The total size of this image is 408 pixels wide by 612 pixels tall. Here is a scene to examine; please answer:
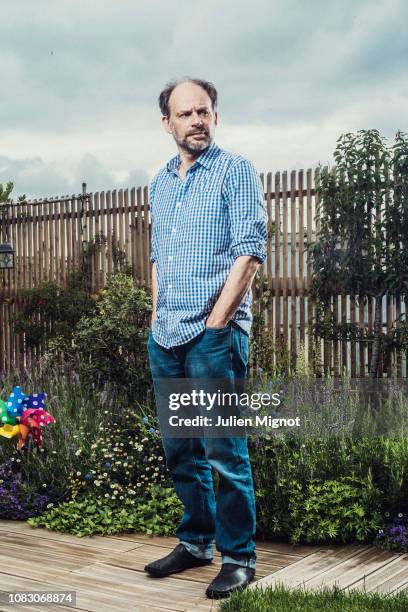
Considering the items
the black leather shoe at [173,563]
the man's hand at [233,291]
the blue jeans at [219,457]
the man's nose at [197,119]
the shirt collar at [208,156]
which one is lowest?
the black leather shoe at [173,563]

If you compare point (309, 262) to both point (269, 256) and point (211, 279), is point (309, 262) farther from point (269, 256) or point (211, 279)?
point (211, 279)

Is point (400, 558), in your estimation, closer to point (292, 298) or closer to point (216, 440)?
point (216, 440)

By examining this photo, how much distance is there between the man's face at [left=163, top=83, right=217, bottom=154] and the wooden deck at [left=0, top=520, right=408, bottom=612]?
71.5 inches

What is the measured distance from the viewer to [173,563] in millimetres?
3615

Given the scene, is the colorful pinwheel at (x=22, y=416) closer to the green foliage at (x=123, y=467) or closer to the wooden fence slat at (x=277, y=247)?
the green foliage at (x=123, y=467)

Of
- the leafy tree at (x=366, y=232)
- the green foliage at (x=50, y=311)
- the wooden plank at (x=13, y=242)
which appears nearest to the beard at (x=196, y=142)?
the leafy tree at (x=366, y=232)

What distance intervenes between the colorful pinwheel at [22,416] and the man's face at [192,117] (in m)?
2.20

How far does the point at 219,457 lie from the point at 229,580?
1.60 ft

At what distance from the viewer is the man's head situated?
3389 millimetres

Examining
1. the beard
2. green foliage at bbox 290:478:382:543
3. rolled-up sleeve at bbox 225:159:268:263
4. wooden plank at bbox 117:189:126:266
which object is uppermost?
wooden plank at bbox 117:189:126:266

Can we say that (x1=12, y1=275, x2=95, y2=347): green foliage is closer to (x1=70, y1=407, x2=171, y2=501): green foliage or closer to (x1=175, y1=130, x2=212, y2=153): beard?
(x1=70, y1=407, x2=171, y2=501): green foliage

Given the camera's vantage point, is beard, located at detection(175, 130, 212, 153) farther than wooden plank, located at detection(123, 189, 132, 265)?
No

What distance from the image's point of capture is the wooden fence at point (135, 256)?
353 inches
